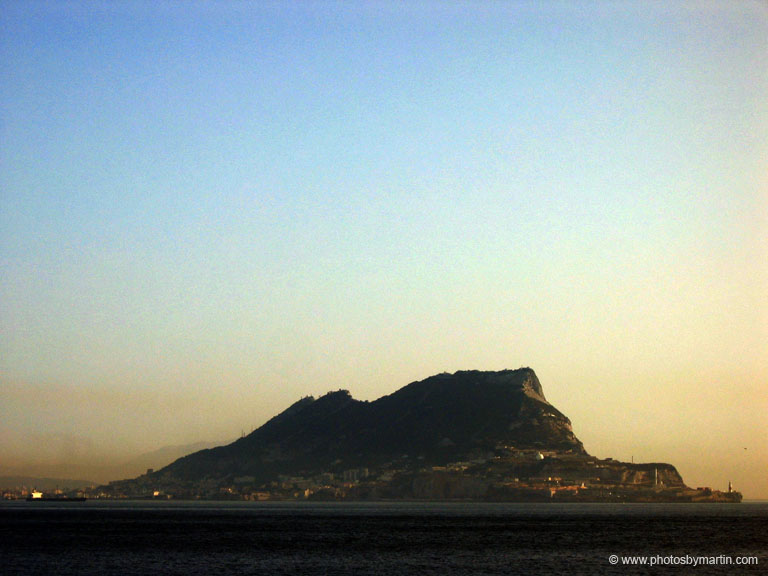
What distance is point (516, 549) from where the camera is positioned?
15925cm

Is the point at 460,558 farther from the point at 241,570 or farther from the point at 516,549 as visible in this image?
the point at 241,570

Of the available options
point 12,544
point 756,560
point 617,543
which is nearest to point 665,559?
point 756,560

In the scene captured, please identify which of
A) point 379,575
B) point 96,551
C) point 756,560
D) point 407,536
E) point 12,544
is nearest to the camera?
point 379,575

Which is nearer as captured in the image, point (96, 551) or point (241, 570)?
point (241, 570)

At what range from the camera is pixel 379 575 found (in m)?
117

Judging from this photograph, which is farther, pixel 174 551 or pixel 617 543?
pixel 617 543

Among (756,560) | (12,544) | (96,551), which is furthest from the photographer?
(12,544)

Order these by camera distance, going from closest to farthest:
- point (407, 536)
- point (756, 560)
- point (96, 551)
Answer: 1. point (756, 560)
2. point (96, 551)
3. point (407, 536)

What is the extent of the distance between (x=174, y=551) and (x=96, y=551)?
1281 cm

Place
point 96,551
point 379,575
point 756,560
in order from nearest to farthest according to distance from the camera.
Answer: point 379,575
point 756,560
point 96,551

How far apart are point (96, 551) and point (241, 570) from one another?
42.5 m

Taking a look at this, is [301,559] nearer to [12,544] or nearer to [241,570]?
[241,570]

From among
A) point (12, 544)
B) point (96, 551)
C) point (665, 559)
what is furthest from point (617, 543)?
point (12, 544)

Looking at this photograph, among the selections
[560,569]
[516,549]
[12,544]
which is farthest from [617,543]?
[12,544]
